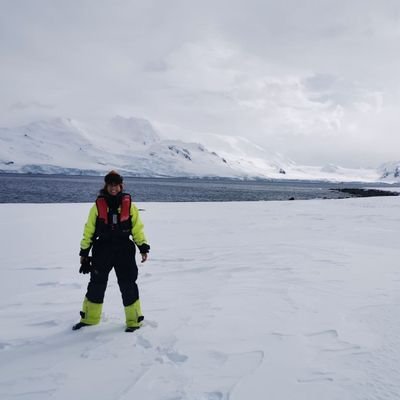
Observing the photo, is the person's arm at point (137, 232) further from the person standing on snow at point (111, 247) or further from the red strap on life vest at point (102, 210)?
the red strap on life vest at point (102, 210)

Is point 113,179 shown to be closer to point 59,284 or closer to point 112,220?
point 112,220

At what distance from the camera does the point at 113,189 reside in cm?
476

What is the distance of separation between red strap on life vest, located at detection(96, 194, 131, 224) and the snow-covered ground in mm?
1534

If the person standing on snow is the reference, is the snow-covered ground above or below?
below

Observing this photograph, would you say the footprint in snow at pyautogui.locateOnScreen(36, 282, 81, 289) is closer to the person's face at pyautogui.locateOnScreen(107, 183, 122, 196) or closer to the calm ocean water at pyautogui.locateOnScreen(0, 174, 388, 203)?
the person's face at pyautogui.locateOnScreen(107, 183, 122, 196)

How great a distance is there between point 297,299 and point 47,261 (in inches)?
254

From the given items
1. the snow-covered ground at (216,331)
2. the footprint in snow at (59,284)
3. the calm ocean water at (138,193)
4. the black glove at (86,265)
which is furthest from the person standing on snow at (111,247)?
the calm ocean water at (138,193)

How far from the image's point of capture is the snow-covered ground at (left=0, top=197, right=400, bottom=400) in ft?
11.0

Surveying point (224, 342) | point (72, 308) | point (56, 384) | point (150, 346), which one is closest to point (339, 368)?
point (224, 342)

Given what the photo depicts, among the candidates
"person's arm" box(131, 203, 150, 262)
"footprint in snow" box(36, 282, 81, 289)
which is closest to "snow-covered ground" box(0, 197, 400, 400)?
"footprint in snow" box(36, 282, 81, 289)

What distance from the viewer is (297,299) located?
5.73 m

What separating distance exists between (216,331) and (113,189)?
7.67ft

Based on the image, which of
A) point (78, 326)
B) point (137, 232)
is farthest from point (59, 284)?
point (137, 232)

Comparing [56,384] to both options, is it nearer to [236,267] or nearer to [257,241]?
[236,267]
